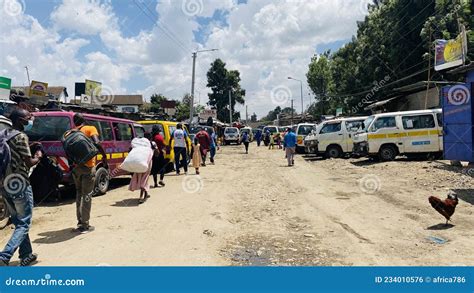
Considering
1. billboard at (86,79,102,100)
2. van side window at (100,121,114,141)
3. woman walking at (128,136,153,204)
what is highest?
billboard at (86,79,102,100)

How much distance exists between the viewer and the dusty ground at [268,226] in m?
4.90

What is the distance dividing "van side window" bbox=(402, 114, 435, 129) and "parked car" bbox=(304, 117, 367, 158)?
2985mm

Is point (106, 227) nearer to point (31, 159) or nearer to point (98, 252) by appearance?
point (98, 252)

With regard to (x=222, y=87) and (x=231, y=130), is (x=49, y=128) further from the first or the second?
(x=222, y=87)

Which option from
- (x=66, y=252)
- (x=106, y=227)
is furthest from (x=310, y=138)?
(x=66, y=252)

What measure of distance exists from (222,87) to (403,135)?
1843 inches

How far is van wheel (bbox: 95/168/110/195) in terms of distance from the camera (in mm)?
9127

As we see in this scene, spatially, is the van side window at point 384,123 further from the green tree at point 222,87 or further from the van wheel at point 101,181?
the green tree at point 222,87

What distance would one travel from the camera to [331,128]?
746 inches

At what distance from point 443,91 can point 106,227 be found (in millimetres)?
9323

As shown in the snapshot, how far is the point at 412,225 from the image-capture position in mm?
6492

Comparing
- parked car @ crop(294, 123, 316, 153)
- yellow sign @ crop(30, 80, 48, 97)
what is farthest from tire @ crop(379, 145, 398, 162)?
yellow sign @ crop(30, 80, 48, 97)

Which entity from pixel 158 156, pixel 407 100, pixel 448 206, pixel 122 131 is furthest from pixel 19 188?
pixel 407 100

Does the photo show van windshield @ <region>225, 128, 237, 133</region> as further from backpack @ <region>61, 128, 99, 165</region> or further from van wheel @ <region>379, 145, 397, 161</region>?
backpack @ <region>61, 128, 99, 165</region>
